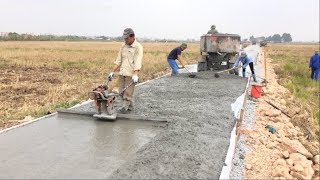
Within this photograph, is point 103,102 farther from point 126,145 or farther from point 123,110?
point 126,145

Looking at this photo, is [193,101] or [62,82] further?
[62,82]

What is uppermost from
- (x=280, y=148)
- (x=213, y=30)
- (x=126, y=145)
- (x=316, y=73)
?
(x=213, y=30)

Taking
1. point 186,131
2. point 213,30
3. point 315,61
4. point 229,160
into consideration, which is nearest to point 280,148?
point 186,131

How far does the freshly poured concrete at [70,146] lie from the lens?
4.98 metres

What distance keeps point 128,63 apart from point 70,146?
2.53m

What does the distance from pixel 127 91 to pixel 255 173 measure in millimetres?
3331

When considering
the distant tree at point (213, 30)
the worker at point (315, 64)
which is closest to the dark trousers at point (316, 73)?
the worker at point (315, 64)

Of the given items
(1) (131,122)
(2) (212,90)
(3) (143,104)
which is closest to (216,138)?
(1) (131,122)

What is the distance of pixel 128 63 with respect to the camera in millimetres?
7949

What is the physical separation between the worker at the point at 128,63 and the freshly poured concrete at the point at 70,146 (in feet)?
2.30

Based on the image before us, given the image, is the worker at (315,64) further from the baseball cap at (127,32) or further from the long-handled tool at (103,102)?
the long-handled tool at (103,102)

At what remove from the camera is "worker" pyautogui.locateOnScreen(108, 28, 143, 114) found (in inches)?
304

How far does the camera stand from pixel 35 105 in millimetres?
10508

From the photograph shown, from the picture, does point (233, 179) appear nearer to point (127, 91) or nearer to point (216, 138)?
point (216, 138)
